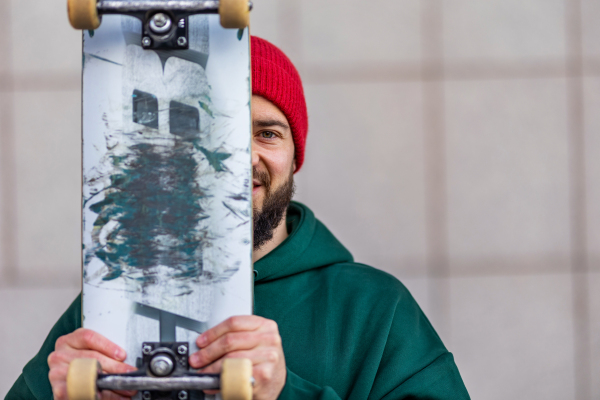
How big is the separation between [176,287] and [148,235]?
0.48ft

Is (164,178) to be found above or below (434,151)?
below

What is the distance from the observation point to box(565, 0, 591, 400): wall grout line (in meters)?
2.98

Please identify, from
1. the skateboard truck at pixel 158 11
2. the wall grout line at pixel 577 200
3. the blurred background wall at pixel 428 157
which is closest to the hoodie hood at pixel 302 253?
the skateboard truck at pixel 158 11

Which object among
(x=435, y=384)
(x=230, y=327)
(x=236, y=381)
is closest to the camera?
(x=236, y=381)

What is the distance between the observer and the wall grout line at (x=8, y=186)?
298cm

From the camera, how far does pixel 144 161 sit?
125cm

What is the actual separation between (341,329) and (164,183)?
0.76 meters

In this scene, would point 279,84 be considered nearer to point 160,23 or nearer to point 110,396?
point 160,23

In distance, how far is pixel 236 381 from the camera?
1.03 m

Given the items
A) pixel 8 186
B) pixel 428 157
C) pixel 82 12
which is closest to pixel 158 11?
pixel 82 12

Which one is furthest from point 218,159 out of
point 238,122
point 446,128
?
point 446,128

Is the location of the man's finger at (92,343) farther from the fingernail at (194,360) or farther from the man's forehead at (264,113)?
the man's forehead at (264,113)

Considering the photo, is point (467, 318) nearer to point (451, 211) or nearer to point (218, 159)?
point (451, 211)

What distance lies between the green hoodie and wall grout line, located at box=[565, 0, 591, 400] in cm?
182
